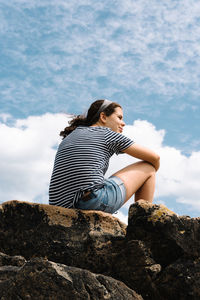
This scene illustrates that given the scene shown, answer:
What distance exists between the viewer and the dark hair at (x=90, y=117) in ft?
21.8

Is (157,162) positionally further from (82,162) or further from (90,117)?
(90,117)

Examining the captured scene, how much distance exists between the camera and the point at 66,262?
17.3ft

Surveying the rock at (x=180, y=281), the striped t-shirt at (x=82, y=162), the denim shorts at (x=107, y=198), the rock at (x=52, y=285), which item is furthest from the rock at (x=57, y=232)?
the rock at (x=52, y=285)

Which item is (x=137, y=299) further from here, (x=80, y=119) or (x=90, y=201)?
(x=80, y=119)

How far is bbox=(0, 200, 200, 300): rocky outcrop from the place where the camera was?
3.65 metres

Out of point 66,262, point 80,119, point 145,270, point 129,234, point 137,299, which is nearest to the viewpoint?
point 137,299

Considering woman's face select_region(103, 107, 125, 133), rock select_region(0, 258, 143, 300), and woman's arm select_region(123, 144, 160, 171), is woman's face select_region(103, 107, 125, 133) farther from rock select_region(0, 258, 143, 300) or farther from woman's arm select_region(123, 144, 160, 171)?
rock select_region(0, 258, 143, 300)

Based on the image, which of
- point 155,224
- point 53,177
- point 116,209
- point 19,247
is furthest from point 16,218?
point 155,224

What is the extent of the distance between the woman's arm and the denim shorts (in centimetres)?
46

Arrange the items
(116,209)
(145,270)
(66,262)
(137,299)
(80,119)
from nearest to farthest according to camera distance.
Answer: (137,299), (145,270), (66,262), (116,209), (80,119)

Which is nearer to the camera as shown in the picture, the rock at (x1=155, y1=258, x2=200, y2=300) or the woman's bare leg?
the rock at (x1=155, y1=258, x2=200, y2=300)

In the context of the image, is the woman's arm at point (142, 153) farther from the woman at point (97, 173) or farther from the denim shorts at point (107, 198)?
the denim shorts at point (107, 198)

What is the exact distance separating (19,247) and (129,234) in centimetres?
158

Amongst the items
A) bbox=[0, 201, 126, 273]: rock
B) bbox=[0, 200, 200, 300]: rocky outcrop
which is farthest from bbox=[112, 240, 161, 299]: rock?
bbox=[0, 201, 126, 273]: rock
